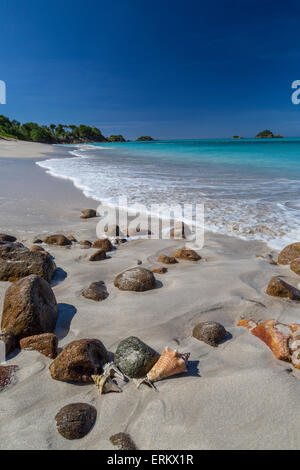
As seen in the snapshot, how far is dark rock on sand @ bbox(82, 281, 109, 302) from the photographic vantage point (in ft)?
7.94

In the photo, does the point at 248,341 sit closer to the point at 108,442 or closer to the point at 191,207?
the point at 108,442

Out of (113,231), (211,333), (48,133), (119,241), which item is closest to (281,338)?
(211,333)

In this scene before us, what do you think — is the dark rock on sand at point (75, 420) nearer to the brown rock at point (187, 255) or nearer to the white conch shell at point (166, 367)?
the white conch shell at point (166, 367)

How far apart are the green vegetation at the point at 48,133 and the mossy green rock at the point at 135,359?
5569 centimetres

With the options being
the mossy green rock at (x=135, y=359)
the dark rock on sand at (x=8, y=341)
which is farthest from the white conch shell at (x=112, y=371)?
the dark rock on sand at (x=8, y=341)

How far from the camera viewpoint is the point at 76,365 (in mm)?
1534

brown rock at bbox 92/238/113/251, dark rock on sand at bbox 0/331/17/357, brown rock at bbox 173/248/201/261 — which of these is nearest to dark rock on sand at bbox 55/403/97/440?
dark rock on sand at bbox 0/331/17/357

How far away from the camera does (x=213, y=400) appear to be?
142cm

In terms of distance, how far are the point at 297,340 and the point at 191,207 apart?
4.46m

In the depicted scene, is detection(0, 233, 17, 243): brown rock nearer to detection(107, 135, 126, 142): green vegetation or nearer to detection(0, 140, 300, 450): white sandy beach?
detection(0, 140, 300, 450): white sandy beach

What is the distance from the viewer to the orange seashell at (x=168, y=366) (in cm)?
154

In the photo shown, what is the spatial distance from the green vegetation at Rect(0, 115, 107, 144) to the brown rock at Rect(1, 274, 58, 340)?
55.0m

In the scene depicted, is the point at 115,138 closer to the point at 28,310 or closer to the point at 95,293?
the point at 95,293

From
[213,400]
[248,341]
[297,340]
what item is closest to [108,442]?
[213,400]
